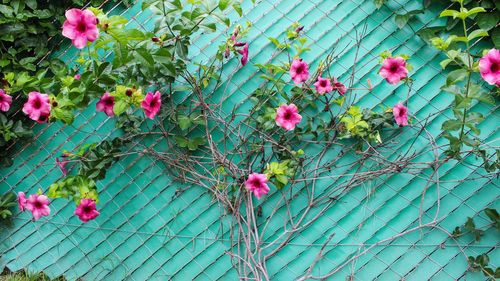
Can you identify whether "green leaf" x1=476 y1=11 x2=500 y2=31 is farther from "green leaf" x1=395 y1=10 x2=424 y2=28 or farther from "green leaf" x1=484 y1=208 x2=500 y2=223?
"green leaf" x1=484 y1=208 x2=500 y2=223

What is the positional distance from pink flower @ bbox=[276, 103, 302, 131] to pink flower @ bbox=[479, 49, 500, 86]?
0.71 meters

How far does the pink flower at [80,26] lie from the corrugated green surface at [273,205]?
63 cm

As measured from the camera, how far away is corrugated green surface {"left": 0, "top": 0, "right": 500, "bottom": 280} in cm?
225

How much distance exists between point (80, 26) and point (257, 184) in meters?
0.90

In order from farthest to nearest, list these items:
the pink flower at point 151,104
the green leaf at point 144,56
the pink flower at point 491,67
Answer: the pink flower at point 151,104
the green leaf at point 144,56
the pink flower at point 491,67

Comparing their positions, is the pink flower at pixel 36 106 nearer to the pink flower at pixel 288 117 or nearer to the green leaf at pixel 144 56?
the green leaf at pixel 144 56

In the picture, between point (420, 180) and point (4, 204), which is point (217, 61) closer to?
point (420, 180)

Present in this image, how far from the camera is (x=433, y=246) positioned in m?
2.25

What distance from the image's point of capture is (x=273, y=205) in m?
2.41

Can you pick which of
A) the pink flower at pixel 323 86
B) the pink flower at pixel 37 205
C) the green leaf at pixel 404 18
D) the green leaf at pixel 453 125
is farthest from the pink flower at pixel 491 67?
the pink flower at pixel 37 205

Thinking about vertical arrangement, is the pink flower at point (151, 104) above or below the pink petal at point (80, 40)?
below

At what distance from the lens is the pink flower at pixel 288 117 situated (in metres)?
2.23

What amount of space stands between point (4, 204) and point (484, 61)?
7.30 ft

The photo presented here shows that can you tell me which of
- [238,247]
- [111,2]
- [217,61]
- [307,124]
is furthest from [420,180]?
[111,2]
